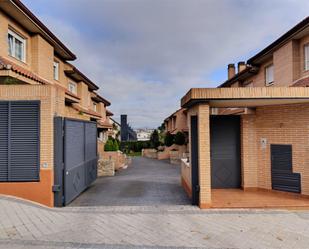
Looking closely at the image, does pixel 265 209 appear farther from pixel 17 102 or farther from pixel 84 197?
pixel 17 102

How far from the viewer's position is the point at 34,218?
7250 mm

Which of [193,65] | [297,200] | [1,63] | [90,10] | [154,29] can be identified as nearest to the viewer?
[297,200]

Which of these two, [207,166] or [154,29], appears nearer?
[207,166]

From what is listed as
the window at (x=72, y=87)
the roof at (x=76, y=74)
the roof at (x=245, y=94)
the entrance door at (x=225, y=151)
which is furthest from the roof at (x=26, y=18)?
the entrance door at (x=225, y=151)

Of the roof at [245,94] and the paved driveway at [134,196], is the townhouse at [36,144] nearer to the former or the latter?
the paved driveway at [134,196]

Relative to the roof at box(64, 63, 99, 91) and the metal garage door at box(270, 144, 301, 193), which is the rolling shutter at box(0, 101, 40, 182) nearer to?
the metal garage door at box(270, 144, 301, 193)

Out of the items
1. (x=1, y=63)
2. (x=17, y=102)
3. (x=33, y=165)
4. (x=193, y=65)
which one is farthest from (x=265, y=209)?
(x=193, y=65)

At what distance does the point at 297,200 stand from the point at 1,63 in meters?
12.4

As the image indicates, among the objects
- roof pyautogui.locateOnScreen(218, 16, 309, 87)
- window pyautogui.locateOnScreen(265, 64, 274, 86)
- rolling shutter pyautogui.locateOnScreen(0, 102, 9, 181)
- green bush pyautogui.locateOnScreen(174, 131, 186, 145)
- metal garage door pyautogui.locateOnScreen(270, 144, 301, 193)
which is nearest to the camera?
rolling shutter pyautogui.locateOnScreen(0, 102, 9, 181)

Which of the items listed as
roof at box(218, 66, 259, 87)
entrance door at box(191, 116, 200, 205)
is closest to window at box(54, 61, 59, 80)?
entrance door at box(191, 116, 200, 205)

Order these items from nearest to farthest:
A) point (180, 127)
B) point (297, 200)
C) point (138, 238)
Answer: point (138, 238) → point (297, 200) → point (180, 127)

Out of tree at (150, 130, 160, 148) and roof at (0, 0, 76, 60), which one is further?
tree at (150, 130, 160, 148)

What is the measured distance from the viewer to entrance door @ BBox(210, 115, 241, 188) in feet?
37.0

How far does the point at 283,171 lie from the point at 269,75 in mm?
9125
